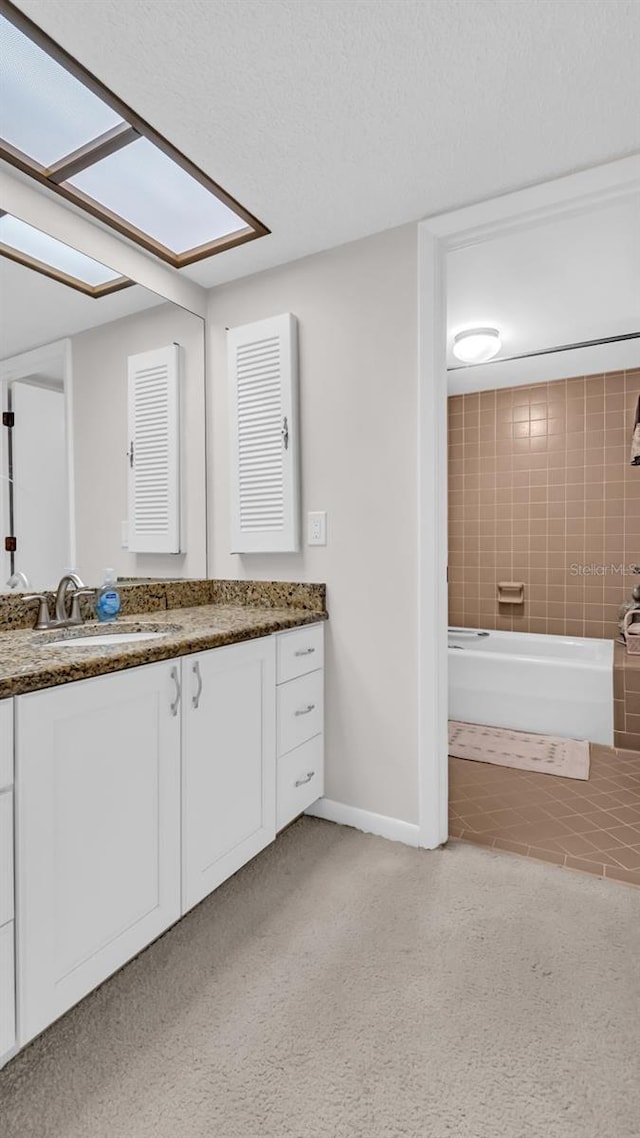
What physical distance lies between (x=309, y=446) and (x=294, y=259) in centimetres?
76

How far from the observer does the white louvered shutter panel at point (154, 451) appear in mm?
2238

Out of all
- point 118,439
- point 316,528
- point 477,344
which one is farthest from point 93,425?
point 477,344

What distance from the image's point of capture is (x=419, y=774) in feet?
6.66

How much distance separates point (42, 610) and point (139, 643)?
537 millimetres

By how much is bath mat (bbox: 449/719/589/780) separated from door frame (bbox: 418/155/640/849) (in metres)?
0.90

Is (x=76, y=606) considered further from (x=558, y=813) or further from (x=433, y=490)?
(x=558, y=813)

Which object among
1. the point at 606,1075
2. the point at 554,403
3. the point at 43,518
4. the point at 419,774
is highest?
the point at 554,403

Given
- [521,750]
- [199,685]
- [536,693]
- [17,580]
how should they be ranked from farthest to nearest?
1. [536,693]
2. [521,750]
3. [17,580]
4. [199,685]

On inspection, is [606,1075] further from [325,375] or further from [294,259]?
[294,259]

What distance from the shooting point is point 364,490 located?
212 centimetres

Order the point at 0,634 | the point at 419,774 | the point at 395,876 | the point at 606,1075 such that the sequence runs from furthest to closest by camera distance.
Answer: the point at 419,774, the point at 395,876, the point at 0,634, the point at 606,1075

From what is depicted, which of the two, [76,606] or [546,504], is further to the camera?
[546,504]

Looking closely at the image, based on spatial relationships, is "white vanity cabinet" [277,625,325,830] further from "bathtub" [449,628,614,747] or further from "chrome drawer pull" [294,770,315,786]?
"bathtub" [449,628,614,747]

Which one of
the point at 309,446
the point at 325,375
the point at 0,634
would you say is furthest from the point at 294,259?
the point at 0,634
